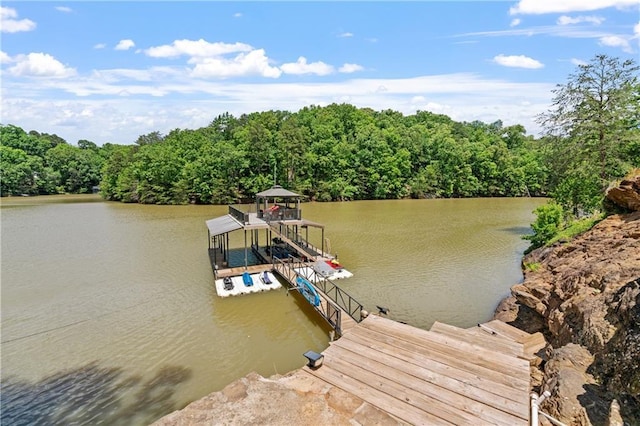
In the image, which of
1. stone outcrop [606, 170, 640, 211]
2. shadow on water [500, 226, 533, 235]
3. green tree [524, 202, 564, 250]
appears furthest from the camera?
shadow on water [500, 226, 533, 235]

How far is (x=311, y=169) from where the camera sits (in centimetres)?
5016

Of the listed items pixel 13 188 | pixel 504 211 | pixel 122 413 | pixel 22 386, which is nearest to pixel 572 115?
pixel 504 211

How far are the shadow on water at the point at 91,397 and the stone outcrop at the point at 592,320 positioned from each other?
767 centimetres

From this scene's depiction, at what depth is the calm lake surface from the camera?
8.83 metres

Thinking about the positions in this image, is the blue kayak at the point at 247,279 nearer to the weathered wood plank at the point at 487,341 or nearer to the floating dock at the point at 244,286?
the floating dock at the point at 244,286

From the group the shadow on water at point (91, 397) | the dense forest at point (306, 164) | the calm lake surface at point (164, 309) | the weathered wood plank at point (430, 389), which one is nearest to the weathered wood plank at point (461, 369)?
the weathered wood plank at point (430, 389)

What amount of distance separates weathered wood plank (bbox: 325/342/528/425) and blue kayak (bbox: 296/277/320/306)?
528cm

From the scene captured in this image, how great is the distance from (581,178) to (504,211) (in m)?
19.2

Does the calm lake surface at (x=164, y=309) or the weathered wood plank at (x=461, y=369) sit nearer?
the weathered wood plank at (x=461, y=369)

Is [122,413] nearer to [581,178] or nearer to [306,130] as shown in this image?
[581,178]

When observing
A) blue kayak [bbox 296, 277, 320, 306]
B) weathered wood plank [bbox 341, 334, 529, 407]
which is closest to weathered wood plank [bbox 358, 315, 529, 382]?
weathered wood plank [bbox 341, 334, 529, 407]

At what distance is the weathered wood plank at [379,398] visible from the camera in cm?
489

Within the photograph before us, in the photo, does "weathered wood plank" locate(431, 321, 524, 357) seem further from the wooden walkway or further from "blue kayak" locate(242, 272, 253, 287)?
"blue kayak" locate(242, 272, 253, 287)

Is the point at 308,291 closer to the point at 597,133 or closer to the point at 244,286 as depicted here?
the point at 244,286
